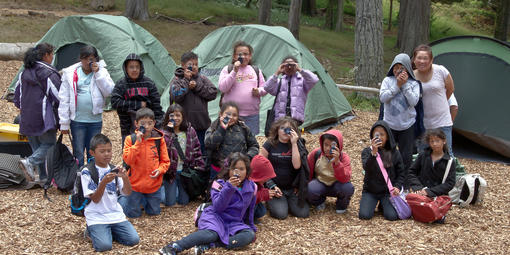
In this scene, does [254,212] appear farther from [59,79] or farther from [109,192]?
[59,79]

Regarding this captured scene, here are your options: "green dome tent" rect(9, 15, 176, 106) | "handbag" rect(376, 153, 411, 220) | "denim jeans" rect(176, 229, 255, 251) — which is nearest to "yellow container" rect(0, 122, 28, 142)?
"denim jeans" rect(176, 229, 255, 251)

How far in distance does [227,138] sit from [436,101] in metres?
2.47

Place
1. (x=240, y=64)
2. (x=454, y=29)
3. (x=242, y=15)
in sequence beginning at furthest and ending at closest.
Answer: (x=454, y=29) → (x=242, y=15) → (x=240, y=64)

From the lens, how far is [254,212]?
497cm

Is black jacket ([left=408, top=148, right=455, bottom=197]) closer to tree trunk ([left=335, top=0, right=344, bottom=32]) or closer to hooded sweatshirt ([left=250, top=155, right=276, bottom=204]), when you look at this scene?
hooded sweatshirt ([left=250, top=155, right=276, bottom=204])

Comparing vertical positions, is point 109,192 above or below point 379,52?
below

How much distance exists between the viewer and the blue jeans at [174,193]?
5.32 metres

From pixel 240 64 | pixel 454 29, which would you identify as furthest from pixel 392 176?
pixel 454 29

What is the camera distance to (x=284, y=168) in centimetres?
520

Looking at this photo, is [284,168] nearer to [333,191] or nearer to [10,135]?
[333,191]

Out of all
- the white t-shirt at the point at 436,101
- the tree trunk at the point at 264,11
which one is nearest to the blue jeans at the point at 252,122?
the white t-shirt at the point at 436,101

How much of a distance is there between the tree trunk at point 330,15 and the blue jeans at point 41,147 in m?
20.1

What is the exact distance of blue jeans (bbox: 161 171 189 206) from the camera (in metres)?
5.32

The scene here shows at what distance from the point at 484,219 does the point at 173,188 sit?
10.2 feet
